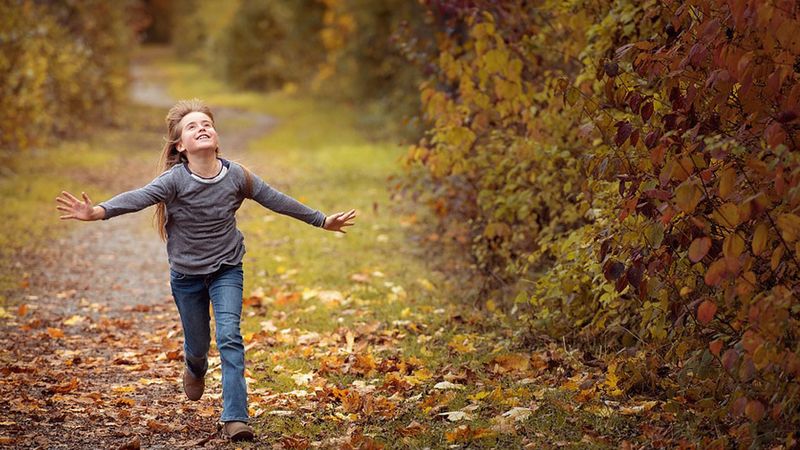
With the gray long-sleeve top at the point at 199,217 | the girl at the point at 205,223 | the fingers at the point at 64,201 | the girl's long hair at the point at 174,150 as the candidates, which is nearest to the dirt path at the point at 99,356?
the girl at the point at 205,223

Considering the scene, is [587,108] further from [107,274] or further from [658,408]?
[107,274]

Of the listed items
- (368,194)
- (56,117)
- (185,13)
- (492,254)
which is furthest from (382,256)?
(185,13)

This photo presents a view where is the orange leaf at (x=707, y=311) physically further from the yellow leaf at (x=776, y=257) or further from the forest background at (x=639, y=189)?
the yellow leaf at (x=776, y=257)

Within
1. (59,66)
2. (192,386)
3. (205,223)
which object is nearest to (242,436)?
(192,386)

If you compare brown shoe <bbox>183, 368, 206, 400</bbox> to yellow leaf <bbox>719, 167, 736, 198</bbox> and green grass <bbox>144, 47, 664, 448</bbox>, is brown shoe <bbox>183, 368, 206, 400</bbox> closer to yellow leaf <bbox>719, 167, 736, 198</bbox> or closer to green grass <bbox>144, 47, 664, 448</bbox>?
green grass <bbox>144, 47, 664, 448</bbox>

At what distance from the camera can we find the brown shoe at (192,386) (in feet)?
19.0

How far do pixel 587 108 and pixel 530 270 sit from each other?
2.84 m

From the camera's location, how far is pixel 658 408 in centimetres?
Answer: 518

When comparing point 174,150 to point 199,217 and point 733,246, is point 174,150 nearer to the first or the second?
point 199,217

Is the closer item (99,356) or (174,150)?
(174,150)

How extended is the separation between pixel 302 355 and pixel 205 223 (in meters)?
1.81

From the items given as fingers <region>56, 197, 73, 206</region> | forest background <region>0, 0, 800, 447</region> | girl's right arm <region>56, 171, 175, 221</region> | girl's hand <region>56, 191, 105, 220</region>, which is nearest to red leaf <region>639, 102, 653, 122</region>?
forest background <region>0, 0, 800, 447</region>

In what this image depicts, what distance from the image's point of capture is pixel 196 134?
536 cm

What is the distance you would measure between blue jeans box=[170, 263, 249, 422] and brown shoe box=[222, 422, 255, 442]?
0.04 meters
